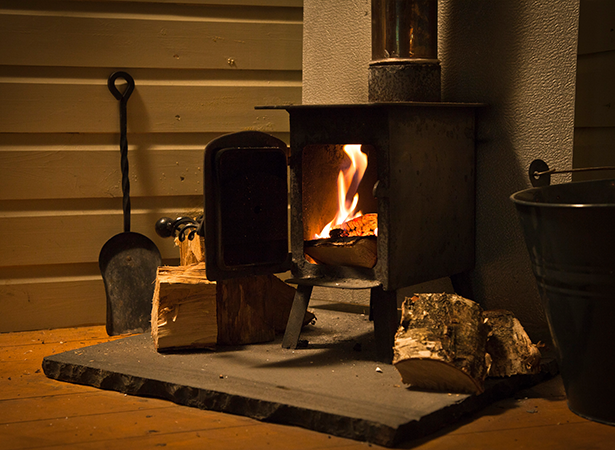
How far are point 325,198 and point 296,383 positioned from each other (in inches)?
33.6

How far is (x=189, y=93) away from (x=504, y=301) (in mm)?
1716

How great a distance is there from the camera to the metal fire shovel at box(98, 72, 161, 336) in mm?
3203

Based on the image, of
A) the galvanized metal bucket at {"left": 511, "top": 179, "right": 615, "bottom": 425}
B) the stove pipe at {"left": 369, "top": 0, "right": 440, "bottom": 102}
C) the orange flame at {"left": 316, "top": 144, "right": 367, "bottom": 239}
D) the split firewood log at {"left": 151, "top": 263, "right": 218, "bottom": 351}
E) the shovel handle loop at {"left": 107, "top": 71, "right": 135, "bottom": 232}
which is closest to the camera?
the galvanized metal bucket at {"left": 511, "top": 179, "right": 615, "bottom": 425}

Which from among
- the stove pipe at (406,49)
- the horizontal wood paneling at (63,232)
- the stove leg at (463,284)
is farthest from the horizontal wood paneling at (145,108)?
the stove leg at (463,284)

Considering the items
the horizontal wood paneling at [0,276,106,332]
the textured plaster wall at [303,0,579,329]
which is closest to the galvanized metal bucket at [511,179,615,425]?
the textured plaster wall at [303,0,579,329]

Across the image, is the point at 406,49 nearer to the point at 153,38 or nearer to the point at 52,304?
the point at 153,38

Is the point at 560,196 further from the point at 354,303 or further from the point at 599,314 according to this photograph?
the point at 354,303

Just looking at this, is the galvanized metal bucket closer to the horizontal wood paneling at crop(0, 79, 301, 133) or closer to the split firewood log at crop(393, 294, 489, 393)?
the split firewood log at crop(393, 294, 489, 393)

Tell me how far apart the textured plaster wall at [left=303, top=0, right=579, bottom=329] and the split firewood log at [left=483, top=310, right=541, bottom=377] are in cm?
49

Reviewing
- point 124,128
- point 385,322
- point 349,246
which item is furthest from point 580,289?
point 124,128

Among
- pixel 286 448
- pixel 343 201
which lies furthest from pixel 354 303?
pixel 286 448

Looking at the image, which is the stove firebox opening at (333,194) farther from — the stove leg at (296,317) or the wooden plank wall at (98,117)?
the wooden plank wall at (98,117)

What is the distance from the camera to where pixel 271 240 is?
8.68 feet

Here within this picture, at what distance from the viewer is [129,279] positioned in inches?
130
